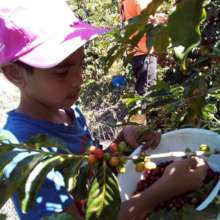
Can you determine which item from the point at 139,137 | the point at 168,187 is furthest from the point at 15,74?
the point at 168,187

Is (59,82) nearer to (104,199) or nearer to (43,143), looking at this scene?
(43,143)

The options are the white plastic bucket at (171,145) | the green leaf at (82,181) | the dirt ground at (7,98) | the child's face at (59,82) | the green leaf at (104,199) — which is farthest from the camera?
the dirt ground at (7,98)

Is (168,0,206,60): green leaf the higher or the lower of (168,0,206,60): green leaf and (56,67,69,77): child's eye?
the higher

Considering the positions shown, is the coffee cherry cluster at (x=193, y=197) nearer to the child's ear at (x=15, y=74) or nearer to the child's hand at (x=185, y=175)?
the child's hand at (x=185, y=175)

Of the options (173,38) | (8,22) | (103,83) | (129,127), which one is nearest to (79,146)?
(129,127)

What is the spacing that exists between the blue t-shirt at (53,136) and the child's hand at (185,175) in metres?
0.28

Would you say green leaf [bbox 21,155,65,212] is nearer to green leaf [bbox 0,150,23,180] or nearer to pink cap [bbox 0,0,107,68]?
green leaf [bbox 0,150,23,180]

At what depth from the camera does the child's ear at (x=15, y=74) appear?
5.27 feet

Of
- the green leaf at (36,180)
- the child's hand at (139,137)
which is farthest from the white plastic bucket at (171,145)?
the green leaf at (36,180)

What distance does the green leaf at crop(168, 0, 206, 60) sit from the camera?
0.70m

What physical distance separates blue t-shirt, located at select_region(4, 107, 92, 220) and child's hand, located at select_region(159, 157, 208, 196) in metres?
0.28

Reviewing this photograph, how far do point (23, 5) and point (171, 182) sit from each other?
71cm

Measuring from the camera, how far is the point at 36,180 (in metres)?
0.91

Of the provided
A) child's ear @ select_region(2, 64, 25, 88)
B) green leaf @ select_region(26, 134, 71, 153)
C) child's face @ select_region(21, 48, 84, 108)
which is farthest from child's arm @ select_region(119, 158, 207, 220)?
child's ear @ select_region(2, 64, 25, 88)
